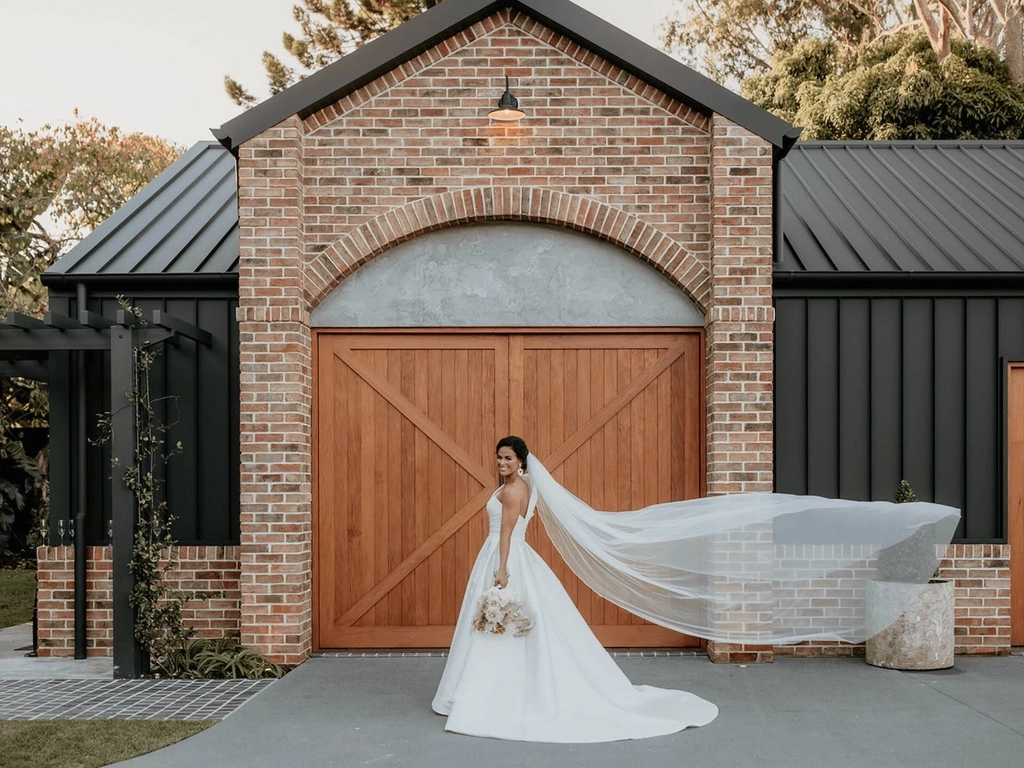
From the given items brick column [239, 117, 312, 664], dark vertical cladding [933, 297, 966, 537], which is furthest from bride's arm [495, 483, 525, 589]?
dark vertical cladding [933, 297, 966, 537]

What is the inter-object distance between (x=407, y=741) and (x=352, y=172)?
4771 millimetres

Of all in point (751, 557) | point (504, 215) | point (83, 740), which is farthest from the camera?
point (504, 215)

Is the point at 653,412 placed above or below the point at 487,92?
below

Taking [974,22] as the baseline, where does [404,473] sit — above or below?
below

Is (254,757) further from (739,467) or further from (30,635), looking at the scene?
(30,635)

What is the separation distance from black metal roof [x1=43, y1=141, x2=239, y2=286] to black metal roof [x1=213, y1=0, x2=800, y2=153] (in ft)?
4.17

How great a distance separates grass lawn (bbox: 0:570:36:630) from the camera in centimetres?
1162

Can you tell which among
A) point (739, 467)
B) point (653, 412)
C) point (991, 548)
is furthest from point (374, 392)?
point (991, 548)

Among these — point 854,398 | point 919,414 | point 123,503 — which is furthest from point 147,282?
point 919,414

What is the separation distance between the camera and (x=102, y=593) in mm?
8969

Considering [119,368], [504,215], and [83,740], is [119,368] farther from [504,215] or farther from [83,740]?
[504,215]

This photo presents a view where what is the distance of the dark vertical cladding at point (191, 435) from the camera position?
29.7 ft

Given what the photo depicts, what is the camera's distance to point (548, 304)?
898 centimetres

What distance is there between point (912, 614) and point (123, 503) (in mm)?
6351
